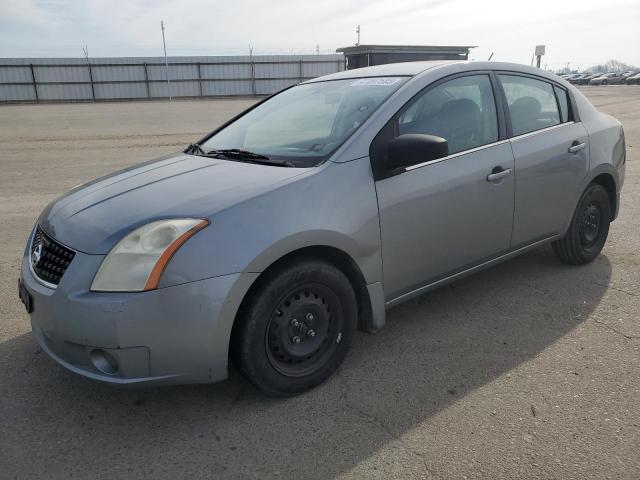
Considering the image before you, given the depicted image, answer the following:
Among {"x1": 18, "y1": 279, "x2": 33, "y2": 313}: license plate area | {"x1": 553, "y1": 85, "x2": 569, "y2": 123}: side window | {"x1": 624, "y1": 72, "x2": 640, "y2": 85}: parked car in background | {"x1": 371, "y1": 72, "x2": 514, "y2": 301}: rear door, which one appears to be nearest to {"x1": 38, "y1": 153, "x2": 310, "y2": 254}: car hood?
{"x1": 18, "y1": 279, "x2": 33, "y2": 313}: license plate area

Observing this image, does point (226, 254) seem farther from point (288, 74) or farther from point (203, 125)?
point (288, 74)

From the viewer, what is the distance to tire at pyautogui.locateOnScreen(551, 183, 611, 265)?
169 inches

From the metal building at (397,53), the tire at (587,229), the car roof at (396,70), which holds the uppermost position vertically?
the metal building at (397,53)

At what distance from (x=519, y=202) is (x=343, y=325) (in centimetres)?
160

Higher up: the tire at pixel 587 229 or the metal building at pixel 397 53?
the metal building at pixel 397 53

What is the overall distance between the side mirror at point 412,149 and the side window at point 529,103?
1075mm

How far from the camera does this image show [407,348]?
3.27 meters

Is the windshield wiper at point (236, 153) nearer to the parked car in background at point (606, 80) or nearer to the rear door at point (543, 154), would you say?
the rear door at point (543, 154)

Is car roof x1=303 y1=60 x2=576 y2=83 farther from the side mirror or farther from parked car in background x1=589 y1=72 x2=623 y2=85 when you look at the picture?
parked car in background x1=589 y1=72 x2=623 y2=85

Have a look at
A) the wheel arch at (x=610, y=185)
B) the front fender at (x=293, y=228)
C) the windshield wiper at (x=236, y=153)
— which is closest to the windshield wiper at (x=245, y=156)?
the windshield wiper at (x=236, y=153)

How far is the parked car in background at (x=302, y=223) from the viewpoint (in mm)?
2357

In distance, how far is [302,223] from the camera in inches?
102

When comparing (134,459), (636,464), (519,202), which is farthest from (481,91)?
(134,459)

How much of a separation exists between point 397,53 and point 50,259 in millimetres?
22627
